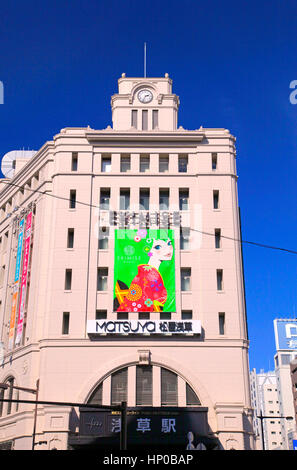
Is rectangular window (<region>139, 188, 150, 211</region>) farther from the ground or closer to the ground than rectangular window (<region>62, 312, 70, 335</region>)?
farther from the ground

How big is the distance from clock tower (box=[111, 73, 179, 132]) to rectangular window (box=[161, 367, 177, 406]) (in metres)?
22.8

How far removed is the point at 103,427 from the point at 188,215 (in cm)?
1890

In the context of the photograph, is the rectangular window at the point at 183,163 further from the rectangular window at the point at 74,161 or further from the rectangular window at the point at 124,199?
the rectangular window at the point at 74,161

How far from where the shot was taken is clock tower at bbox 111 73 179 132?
51.8 metres

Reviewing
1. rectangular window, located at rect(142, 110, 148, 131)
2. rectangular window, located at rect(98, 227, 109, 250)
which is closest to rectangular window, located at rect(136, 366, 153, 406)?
rectangular window, located at rect(98, 227, 109, 250)

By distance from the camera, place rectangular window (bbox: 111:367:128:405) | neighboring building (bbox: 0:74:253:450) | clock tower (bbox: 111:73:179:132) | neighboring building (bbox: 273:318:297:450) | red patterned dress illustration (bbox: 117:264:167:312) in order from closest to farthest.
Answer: neighboring building (bbox: 0:74:253:450) < rectangular window (bbox: 111:367:128:405) < red patterned dress illustration (bbox: 117:264:167:312) < clock tower (bbox: 111:73:179:132) < neighboring building (bbox: 273:318:297:450)

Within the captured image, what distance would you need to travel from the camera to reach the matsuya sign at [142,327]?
4194cm

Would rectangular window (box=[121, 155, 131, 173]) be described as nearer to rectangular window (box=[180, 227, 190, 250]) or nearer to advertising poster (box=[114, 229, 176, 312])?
advertising poster (box=[114, 229, 176, 312])

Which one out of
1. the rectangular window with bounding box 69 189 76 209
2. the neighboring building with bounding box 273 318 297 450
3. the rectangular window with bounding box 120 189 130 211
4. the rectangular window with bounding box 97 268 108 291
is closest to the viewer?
the rectangular window with bounding box 97 268 108 291

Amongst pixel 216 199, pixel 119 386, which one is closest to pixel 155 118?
pixel 216 199

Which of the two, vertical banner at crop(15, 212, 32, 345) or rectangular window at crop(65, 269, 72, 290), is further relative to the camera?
vertical banner at crop(15, 212, 32, 345)
